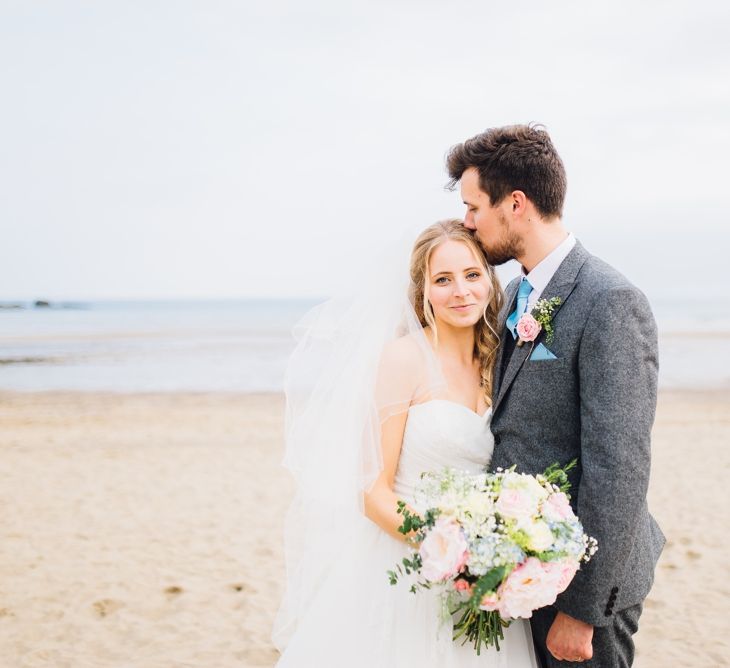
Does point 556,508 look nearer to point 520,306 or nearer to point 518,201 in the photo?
point 520,306

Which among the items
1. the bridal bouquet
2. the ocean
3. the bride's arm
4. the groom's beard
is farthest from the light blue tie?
the ocean

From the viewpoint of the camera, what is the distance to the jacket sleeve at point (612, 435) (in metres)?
2.46

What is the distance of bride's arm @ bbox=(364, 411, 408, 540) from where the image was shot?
9.63 ft

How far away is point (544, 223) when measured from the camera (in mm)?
2969

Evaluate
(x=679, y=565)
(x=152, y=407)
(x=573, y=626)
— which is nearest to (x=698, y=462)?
(x=679, y=565)

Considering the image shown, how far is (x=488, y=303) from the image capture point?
339 cm

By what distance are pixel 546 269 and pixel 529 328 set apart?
1.05 ft

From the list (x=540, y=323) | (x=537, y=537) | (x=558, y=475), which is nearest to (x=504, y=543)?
(x=537, y=537)

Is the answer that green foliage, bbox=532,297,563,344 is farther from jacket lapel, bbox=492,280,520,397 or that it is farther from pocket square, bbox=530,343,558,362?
jacket lapel, bbox=492,280,520,397

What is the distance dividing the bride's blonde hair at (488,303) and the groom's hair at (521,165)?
0.30 metres

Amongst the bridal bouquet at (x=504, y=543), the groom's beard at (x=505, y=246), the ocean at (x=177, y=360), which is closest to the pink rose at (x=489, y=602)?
the bridal bouquet at (x=504, y=543)

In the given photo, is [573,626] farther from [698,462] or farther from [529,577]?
[698,462]

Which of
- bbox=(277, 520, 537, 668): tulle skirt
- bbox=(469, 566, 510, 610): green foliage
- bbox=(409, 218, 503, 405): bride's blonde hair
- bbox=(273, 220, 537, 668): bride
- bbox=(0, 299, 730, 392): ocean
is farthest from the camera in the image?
bbox=(0, 299, 730, 392): ocean

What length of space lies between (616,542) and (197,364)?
21400 mm
